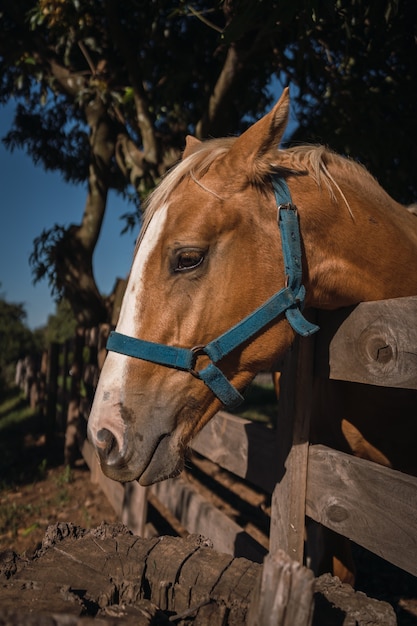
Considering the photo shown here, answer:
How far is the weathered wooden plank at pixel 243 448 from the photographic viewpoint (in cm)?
260

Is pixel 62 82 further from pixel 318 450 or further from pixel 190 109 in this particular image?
pixel 318 450

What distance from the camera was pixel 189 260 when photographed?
6.11ft

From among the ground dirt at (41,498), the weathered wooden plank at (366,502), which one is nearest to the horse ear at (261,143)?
the weathered wooden plank at (366,502)

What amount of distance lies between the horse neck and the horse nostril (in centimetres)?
96

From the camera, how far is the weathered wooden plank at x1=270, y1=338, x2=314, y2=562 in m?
2.15

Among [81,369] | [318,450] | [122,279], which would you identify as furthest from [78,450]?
[318,450]

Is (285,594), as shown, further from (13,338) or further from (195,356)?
(13,338)

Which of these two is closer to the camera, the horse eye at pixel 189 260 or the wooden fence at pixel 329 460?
the wooden fence at pixel 329 460

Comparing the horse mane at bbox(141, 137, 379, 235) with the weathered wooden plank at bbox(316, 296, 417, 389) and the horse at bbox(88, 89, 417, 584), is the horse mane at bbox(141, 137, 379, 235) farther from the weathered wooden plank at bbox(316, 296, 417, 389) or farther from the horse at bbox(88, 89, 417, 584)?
the weathered wooden plank at bbox(316, 296, 417, 389)

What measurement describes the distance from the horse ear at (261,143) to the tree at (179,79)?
8.27 feet

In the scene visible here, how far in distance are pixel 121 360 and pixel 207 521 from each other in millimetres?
2066

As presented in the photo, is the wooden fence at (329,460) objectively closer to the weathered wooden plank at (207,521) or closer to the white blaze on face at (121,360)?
the weathered wooden plank at (207,521)

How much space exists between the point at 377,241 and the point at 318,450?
95 centimetres

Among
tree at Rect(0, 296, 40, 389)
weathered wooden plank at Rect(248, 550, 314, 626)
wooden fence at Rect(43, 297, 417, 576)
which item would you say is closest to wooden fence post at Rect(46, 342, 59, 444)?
wooden fence at Rect(43, 297, 417, 576)
